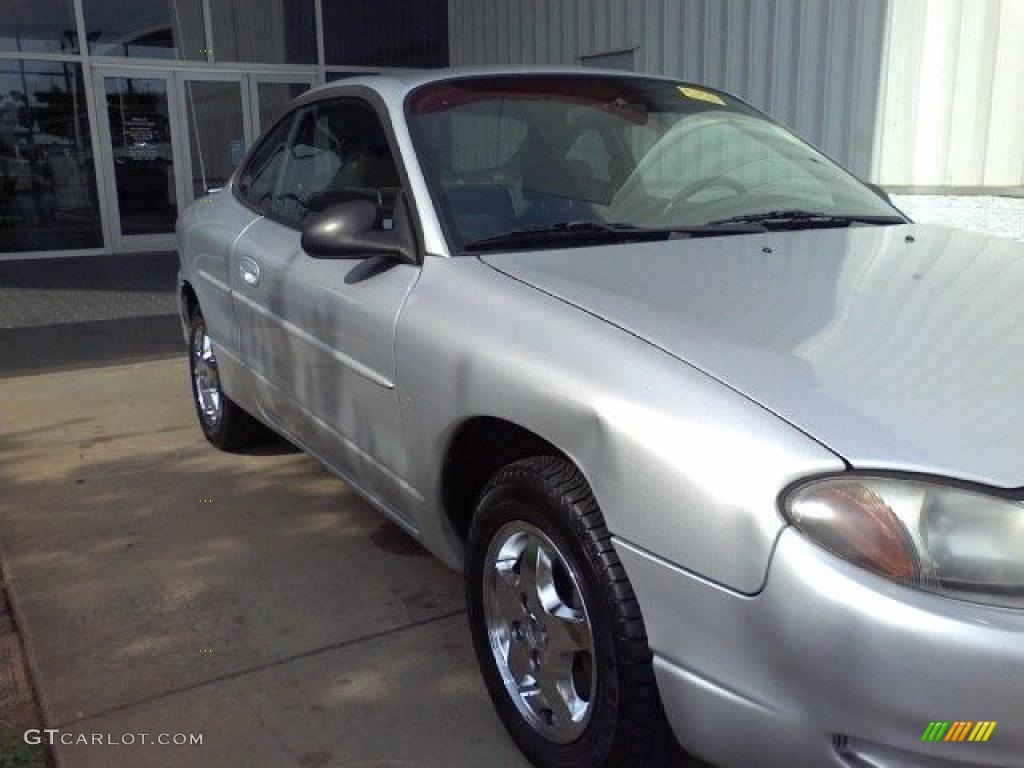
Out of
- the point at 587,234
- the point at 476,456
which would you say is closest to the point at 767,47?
the point at 587,234

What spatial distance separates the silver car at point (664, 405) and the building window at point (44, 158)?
951 cm

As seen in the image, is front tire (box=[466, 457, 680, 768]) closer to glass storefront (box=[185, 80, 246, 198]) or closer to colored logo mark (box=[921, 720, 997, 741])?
colored logo mark (box=[921, 720, 997, 741])

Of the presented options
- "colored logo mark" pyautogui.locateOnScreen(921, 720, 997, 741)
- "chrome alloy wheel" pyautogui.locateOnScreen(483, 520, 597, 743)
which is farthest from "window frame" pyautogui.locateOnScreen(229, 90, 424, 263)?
"colored logo mark" pyautogui.locateOnScreen(921, 720, 997, 741)

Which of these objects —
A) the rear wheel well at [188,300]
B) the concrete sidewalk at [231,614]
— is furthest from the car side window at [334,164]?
the concrete sidewalk at [231,614]

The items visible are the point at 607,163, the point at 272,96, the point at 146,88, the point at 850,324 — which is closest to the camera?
the point at 850,324

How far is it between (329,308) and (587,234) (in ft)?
2.73

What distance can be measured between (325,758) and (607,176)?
188 centimetres

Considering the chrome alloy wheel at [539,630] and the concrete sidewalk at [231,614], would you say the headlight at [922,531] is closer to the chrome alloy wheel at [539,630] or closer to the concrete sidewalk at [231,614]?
the chrome alloy wheel at [539,630]

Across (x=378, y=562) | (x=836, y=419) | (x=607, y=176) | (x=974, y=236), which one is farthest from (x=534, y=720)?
(x=974, y=236)

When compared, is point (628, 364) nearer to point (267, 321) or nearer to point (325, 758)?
point (325, 758)

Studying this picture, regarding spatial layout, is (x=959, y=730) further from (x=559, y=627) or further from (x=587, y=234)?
(x=587, y=234)

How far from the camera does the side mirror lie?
270cm

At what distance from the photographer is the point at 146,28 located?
12.2 m

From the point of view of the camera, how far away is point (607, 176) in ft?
10.2
